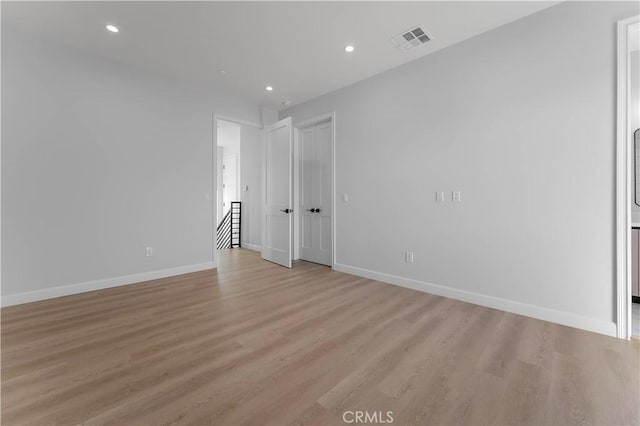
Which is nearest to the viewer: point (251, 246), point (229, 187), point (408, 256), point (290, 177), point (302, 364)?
point (302, 364)

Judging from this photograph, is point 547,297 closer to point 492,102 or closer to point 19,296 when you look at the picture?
point 492,102

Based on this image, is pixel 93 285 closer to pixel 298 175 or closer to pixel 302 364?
pixel 302 364

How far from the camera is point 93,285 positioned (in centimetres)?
329

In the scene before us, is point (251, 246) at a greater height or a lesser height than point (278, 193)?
lesser

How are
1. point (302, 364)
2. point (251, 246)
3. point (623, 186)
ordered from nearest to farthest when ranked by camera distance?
1. point (302, 364)
2. point (623, 186)
3. point (251, 246)

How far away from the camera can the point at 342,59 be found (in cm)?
338

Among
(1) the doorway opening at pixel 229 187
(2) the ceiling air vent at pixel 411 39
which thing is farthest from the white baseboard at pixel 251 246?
(2) the ceiling air vent at pixel 411 39

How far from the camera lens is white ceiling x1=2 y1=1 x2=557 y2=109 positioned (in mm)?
2479

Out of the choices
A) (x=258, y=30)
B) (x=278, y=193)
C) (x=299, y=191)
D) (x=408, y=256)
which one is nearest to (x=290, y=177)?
(x=278, y=193)

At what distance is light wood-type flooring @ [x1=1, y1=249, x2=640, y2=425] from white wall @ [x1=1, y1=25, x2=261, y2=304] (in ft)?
2.10

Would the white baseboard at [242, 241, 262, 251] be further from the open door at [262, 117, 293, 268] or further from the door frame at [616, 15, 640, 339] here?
the door frame at [616, 15, 640, 339]
